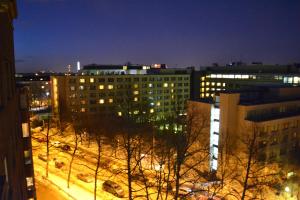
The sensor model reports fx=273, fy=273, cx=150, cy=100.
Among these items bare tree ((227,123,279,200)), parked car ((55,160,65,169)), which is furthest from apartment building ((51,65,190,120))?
bare tree ((227,123,279,200))

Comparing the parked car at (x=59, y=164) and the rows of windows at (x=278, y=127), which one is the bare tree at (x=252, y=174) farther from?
the parked car at (x=59, y=164)

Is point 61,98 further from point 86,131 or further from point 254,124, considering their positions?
point 254,124

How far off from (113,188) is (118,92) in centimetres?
4398

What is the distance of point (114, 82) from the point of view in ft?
224

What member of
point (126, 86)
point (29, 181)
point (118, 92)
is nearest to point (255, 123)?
point (29, 181)

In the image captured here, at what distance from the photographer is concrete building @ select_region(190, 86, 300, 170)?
104ft

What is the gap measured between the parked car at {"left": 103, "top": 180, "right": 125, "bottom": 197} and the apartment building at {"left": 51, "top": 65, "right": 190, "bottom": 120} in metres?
26.7

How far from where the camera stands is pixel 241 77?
78.8 m

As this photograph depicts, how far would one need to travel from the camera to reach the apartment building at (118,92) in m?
62.0

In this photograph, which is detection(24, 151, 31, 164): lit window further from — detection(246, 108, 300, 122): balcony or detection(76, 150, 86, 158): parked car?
detection(246, 108, 300, 122): balcony

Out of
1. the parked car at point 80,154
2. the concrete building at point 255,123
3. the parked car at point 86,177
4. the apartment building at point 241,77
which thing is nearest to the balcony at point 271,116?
the concrete building at point 255,123

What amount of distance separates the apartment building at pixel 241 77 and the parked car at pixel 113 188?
47333 millimetres

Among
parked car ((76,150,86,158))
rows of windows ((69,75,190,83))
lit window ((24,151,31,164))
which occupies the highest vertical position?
rows of windows ((69,75,190,83))

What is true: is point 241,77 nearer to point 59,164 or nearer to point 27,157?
point 59,164
